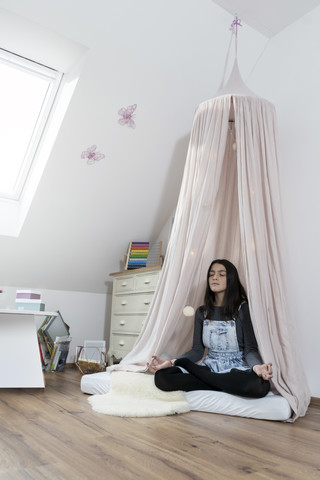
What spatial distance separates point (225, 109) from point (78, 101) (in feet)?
4.06

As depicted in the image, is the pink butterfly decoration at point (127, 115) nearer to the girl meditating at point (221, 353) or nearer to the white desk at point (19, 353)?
the girl meditating at point (221, 353)

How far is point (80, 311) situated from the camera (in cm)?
468

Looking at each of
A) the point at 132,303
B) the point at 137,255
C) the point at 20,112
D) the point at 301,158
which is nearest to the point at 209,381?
the point at 132,303

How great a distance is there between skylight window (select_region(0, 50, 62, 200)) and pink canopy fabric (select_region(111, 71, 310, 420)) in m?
1.43

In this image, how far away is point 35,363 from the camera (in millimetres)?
2941

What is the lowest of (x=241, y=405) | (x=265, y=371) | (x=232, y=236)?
(x=241, y=405)

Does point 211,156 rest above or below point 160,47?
below

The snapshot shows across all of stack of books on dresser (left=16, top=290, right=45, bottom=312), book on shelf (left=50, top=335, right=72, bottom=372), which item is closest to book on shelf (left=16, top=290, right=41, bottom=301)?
stack of books on dresser (left=16, top=290, right=45, bottom=312)

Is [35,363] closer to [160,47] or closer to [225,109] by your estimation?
[225,109]

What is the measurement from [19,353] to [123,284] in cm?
157

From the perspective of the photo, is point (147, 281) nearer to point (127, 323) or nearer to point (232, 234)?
point (127, 323)

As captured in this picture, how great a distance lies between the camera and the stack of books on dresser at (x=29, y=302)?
3352 millimetres

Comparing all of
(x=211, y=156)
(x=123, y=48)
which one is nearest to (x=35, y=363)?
(x=211, y=156)

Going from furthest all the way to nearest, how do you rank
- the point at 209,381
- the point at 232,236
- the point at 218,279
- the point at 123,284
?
the point at 123,284
the point at 232,236
the point at 218,279
the point at 209,381
